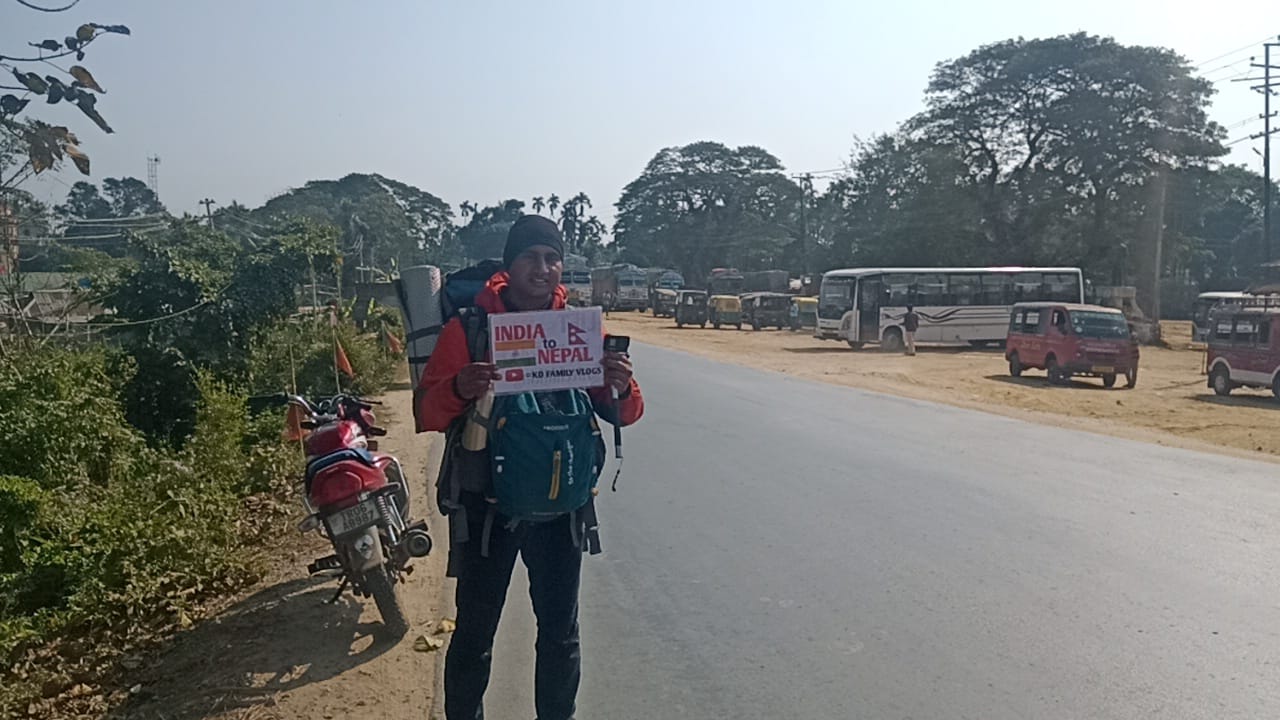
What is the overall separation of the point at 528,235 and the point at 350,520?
1.97 meters

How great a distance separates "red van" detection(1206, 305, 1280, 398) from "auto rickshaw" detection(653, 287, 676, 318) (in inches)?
1494

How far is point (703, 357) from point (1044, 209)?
27.3m

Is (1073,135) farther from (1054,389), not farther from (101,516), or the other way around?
(101,516)

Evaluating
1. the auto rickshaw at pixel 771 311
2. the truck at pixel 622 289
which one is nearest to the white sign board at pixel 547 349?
the auto rickshaw at pixel 771 311

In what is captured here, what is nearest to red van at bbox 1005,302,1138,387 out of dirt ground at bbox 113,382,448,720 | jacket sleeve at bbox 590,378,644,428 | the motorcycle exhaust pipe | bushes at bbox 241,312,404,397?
bushes at bbox 241,312,404,397

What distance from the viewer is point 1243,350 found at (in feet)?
68.3

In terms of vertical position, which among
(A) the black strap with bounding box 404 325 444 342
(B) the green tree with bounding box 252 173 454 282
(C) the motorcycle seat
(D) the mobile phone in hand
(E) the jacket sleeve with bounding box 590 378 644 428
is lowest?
(C) the motorcycle seat

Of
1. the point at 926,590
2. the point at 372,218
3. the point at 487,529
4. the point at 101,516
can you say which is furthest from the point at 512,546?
the point at 372,218

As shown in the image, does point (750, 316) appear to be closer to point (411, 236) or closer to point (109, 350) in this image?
point (411, 236)

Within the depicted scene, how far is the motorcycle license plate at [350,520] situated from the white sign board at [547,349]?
5.93ft

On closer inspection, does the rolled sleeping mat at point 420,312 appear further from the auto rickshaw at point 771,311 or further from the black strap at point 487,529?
the auto rickshaw at point 771,311

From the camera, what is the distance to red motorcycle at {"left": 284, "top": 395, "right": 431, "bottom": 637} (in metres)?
4.78

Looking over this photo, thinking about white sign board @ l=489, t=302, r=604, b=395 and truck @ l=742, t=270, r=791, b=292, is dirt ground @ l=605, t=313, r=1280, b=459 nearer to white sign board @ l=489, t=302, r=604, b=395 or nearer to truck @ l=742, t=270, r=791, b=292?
white sign board @ l=489, t=302, r=604, b=395

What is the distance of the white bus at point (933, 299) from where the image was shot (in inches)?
1324
